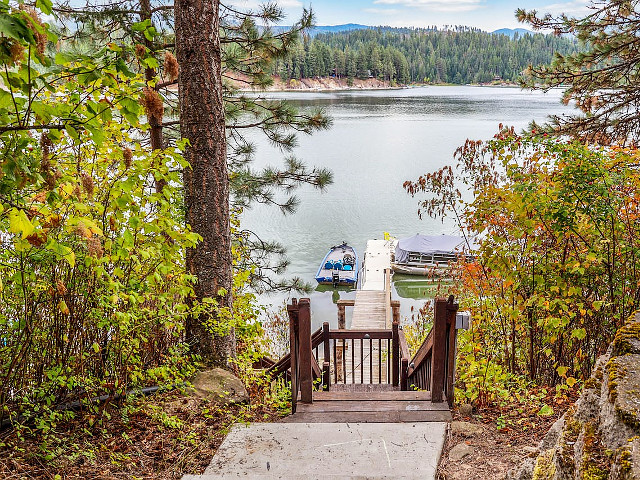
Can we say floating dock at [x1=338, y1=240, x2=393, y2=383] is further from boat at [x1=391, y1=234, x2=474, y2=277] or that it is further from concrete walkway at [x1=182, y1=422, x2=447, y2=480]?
concrete walkway at [x1=182, y1=422, x2=447, y2=480]

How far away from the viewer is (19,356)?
10.0 feet

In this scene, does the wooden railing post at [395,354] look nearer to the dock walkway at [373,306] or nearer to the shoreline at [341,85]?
the dock walkway at [373,306]

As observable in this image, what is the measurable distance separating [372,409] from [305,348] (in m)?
0.69

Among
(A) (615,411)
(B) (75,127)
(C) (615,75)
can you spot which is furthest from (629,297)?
(C) (615,75)

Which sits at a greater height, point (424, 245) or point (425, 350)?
point (425, 350)

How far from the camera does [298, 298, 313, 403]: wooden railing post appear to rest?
4.01 metres

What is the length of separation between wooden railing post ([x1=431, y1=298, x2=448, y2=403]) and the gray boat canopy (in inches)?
809

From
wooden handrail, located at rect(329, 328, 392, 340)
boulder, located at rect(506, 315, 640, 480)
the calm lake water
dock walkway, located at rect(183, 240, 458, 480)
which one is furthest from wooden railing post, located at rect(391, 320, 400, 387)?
the calm lake water

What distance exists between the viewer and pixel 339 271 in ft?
77.2

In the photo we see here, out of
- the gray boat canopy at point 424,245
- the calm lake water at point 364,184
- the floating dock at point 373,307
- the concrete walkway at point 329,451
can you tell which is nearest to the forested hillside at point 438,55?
the calm lake water at point 364,184

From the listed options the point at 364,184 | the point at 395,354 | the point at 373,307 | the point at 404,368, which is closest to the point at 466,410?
the point at 404,368

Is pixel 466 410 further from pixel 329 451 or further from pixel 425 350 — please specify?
pixel 329 451

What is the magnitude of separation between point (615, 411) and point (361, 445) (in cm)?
178

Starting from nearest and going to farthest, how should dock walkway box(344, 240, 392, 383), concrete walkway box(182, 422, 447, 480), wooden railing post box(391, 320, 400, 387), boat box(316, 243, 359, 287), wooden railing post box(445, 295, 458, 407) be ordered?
concrete walkway box(182, 422, 447, 480)
wooden railing post box(445, 295, 458, 407)
wooden railing post box(391, 320, 400, 387)
dock walkway box(344, 240, 392, 383)
boat box(316, 243, 359, 287)
